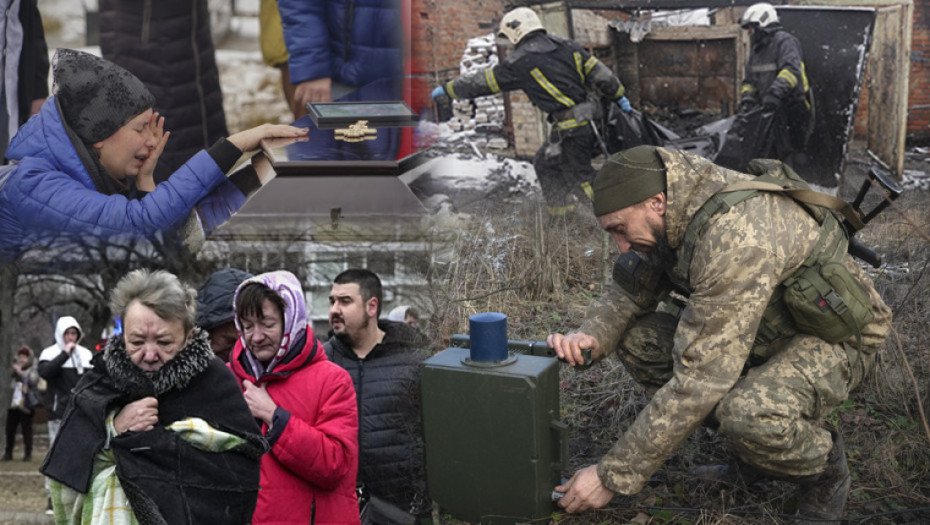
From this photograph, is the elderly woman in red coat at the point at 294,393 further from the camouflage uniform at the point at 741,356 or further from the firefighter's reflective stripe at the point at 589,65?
the firefighter's reflective stripe at the point at 589,65

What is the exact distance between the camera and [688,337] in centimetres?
262

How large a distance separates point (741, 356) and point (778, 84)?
14.8ft

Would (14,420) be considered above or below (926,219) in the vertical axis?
below

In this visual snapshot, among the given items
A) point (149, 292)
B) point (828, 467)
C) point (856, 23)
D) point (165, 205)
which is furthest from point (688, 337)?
point (856, 23)

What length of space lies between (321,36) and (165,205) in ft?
2.64

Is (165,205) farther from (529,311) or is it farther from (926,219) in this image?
(926,219)

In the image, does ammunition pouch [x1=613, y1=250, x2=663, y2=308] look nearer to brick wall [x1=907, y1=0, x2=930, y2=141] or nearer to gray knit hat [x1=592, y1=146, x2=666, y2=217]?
gray knit hat [x1=592, y1=146, x2=666, y2=217]

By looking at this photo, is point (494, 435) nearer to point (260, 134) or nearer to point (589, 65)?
point (260, 134)

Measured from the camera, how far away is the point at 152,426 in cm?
214

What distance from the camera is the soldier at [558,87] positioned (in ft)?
20.6

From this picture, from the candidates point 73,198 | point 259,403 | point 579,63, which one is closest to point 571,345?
point 259,403

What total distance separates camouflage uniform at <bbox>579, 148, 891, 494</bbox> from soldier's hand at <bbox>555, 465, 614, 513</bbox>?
0.03m

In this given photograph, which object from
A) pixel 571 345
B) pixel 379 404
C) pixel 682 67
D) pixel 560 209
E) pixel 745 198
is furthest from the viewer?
pixel 682 67

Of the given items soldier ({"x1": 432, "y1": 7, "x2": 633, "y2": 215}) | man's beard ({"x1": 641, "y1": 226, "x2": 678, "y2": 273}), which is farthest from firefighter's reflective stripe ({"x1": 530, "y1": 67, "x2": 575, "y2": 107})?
man's beard ({"x1": 641, "y1": 226, "x2": 678, "y2": 273})
